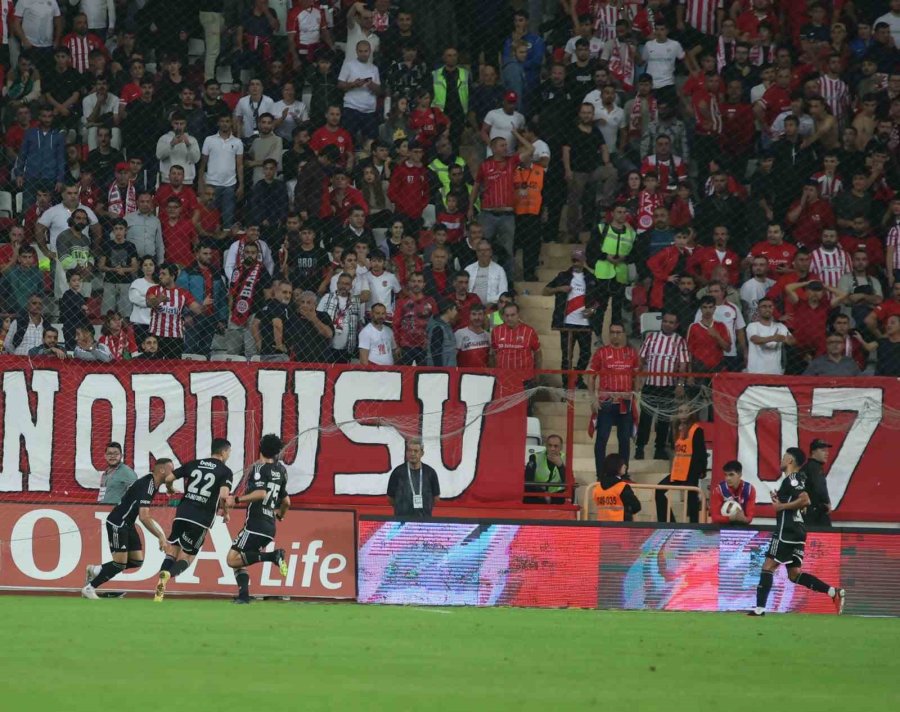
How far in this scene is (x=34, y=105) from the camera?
23.2 metres

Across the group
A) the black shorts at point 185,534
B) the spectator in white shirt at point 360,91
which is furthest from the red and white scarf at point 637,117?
the black shorts at point 185,534

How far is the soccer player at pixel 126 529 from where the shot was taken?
54.1 feet

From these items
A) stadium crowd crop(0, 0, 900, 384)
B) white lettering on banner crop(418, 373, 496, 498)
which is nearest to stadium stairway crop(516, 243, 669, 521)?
stadium crowd crop(0, 0, 900, 384)

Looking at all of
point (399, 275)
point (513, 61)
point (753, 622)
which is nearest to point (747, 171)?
point (513, 61)

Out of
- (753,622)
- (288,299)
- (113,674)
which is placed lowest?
(753,622)

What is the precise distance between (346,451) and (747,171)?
833 cm

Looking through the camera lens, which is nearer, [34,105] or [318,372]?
[318,372]

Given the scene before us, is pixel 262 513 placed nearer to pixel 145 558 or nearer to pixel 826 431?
pixel 145 558

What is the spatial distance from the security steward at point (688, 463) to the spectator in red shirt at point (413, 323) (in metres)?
3.26

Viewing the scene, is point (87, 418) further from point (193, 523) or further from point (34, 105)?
point (34, 105)

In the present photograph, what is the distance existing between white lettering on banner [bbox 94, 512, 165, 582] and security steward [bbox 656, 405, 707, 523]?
5994 mm

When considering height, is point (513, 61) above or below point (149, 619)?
above

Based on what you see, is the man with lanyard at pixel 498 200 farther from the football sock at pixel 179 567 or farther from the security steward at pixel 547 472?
the football sock at pixel 179 567

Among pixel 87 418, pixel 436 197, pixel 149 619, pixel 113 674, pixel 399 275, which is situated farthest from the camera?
pixel 436 197
